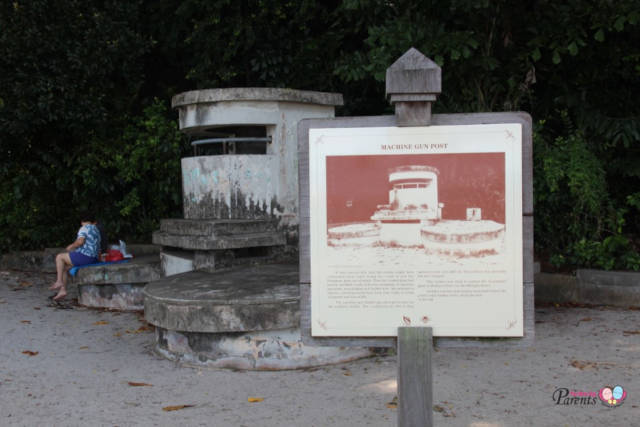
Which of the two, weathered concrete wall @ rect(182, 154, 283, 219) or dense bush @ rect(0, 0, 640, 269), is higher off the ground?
dense bush @ rect(0, 0, 640, 269)

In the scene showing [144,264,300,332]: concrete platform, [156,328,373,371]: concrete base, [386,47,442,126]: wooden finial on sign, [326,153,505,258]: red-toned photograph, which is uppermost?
[386,47,442,126]: wooden finial on sign

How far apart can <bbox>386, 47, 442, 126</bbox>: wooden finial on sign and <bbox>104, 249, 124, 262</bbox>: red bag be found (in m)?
5.94

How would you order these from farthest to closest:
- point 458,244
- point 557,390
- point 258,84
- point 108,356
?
point 258,84 → point 108,356 → point 557,390 → point 458,244

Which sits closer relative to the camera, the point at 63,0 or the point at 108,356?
the point at 108,356

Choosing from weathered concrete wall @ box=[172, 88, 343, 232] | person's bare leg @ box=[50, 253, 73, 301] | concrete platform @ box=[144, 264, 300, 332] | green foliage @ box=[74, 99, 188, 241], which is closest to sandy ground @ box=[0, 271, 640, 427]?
concrete platform @ box=[144, 264, 300, 332]

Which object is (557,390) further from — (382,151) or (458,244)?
(382,151)

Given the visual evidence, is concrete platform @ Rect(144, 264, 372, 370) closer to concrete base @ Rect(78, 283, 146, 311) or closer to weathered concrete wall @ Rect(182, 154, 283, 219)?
weathered concrete wall @ Rect(182, 154, 283, 219)

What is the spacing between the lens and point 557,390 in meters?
4.06

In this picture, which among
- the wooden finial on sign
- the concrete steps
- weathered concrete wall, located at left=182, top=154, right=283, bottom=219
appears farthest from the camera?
weathered concrete wall, located at left=182, top=154, right=283, bottom=219

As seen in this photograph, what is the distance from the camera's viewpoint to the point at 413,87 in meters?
2.57

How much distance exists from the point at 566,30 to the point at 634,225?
3.17m

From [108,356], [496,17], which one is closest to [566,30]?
[496,17]

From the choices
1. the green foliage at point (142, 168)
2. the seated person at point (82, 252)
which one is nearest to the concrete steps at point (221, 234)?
the seated person at point (82, 252)

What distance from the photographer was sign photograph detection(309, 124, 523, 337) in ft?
8.52
